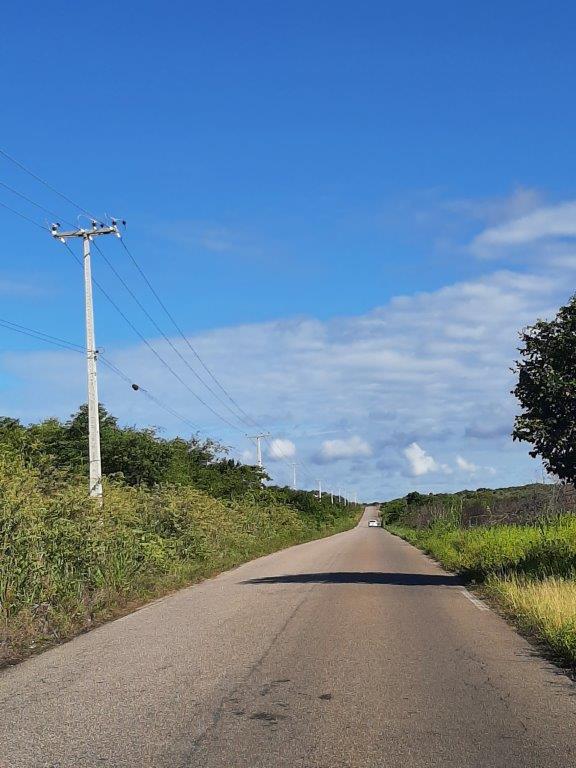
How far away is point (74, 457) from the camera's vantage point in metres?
32.0

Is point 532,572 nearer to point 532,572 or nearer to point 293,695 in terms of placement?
point 532,572

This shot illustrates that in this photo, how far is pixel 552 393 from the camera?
622 inches

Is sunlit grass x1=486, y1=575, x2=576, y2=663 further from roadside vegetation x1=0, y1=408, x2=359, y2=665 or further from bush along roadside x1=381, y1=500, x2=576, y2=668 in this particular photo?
roadside vegetation x1=0, y1=408, x2=359, y2=665

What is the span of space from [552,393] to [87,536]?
9.12m

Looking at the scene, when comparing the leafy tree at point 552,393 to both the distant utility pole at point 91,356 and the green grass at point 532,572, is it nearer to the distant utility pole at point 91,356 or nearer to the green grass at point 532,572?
the green grass at point 532,572

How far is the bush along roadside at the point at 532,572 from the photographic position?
1069cm

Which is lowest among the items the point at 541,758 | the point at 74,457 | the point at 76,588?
the point at 541,758

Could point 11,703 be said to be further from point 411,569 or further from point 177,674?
point 411,569

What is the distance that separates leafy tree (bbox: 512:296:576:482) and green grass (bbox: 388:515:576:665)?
2229 mm

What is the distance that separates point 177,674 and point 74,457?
80.0 feet

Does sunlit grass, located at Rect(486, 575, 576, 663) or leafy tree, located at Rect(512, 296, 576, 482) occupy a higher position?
leafy tree, located at Rect(512, 296, 576, 482)

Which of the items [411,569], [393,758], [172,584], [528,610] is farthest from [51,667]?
[411,569]

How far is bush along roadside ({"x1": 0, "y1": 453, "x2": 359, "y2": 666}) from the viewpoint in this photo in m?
11.8

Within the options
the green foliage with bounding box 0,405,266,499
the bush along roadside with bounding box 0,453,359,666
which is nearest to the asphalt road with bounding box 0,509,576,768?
the bush along roadside with bounding box 0,453,359,666
